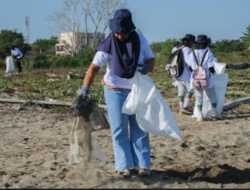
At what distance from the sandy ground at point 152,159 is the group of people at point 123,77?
0.22 m

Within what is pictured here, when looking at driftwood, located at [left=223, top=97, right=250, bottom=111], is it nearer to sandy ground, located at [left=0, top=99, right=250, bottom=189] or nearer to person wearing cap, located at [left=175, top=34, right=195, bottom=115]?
person wearing cap, located at [left=175, top=34, right=195, bottom=115]

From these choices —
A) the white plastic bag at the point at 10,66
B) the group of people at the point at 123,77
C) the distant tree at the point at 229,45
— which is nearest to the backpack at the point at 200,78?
the group of people at the point at 123,77

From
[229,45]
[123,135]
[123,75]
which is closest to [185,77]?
[123,135]

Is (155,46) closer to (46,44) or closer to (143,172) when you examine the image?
(46,44)

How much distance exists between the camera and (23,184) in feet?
15.0

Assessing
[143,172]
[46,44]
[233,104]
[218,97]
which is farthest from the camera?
[46,44]

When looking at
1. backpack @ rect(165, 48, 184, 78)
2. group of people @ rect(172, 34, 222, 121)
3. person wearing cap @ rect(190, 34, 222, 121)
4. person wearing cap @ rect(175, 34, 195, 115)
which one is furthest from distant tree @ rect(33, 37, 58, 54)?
person wearing cap @ rect(190, 34, 222, 121)

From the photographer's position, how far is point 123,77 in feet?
14.9

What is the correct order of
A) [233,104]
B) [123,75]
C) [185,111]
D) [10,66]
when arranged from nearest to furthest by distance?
[123,75]
[185,111]
[233,104]
[10,66]

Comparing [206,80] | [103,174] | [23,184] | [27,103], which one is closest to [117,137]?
[103,174]

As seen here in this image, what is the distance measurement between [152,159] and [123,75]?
147 centimetres

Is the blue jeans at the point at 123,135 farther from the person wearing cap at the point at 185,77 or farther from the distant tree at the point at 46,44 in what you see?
the distant tree at the point at 46,44

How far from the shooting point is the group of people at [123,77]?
448 centimetres

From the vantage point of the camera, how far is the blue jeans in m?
4.63
